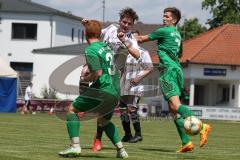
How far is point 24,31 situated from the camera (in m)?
76.1

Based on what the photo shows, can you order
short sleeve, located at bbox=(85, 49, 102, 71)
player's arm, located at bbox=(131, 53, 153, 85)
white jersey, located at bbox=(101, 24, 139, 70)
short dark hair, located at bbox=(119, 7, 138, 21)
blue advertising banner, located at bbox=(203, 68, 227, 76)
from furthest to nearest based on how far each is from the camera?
1. blue advertising banner, located at bbox=(203, 68, 227, 76)
2. player's arm, located at bbox=(131, 53, 153, 85)
3. white jersey, located at bbox=(101, 24, 139, 70)
4. short dark hair, located at bbox=(119, 7, 138, 21)
5. short sleeve, located at bbox=(85, 49, 102, 71)

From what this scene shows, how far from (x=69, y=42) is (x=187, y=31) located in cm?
2168

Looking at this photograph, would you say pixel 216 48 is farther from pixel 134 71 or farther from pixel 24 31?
pixel 134 71

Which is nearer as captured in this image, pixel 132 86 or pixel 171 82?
pixel 171 82

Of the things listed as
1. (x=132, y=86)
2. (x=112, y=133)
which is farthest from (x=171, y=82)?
(x=132, y=86)

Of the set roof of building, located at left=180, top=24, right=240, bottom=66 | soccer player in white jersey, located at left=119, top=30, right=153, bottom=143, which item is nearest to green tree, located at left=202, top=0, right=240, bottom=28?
roof of building, located at left=180, top=24, right=240, bottom=66

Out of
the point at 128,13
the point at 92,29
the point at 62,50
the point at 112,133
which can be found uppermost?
the point at 62,50

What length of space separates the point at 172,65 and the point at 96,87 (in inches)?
89.0

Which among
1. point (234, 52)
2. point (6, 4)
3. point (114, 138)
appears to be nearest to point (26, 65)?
point (6, 4)

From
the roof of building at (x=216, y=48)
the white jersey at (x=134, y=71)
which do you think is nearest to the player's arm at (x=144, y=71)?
the white jersey at (x=134, y=71)

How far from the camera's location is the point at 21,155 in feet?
35.9

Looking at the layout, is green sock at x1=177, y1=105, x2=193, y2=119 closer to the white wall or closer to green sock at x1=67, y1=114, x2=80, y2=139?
green sock at x1=67, y1=114, x2=80, y2=139

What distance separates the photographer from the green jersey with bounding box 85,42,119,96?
10.7 meters

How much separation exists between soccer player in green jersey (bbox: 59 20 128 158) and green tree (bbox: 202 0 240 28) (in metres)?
68.0
